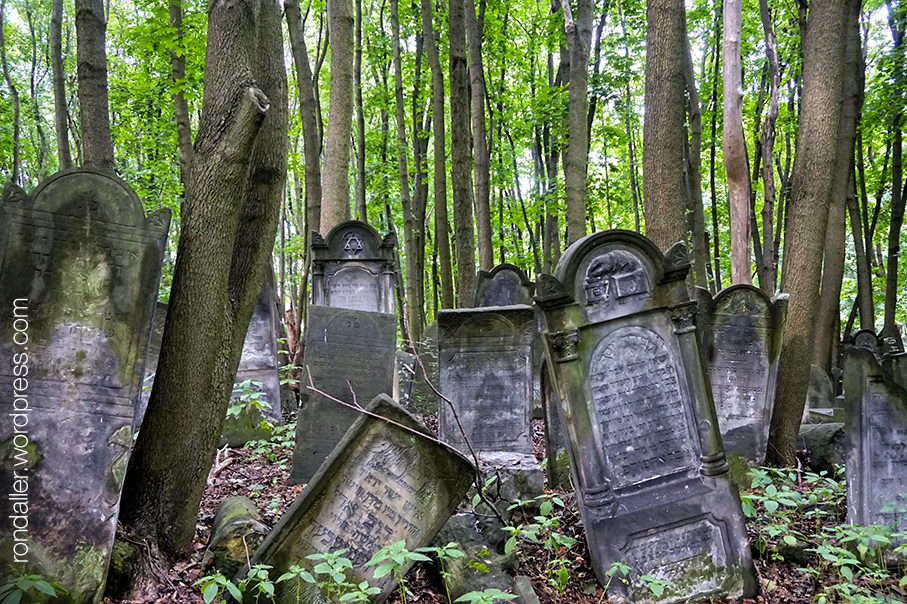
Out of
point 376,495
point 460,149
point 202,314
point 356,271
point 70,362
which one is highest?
point 460,149

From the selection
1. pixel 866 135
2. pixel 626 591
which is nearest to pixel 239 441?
pixel 626 591

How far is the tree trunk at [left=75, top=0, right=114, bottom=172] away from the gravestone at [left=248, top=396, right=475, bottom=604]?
3.77 m

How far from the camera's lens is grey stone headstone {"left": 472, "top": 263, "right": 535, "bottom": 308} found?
10.1m

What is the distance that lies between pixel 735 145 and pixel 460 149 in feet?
12.6

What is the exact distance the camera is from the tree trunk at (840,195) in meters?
7.67

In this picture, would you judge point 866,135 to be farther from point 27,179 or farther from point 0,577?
point 27,179

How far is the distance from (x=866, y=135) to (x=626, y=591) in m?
12.8

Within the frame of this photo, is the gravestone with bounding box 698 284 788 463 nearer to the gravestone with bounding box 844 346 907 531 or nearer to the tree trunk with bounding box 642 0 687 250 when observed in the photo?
the tree trunk with bounding box 642 0 687 250

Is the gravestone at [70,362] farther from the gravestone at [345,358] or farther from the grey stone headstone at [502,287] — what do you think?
the grey stone headstone at [502,287]

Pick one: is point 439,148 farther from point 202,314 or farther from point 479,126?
point 202,314

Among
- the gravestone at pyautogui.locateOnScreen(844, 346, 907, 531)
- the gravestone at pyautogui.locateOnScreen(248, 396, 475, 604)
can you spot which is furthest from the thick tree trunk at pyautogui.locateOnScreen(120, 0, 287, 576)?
the gravestone at pyautogui.locateOnScreen(844, 346, 907, 531)

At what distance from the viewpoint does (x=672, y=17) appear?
582 cm

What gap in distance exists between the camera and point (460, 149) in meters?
8.98

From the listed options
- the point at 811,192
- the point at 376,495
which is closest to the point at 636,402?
Answer: the point at 376,495
